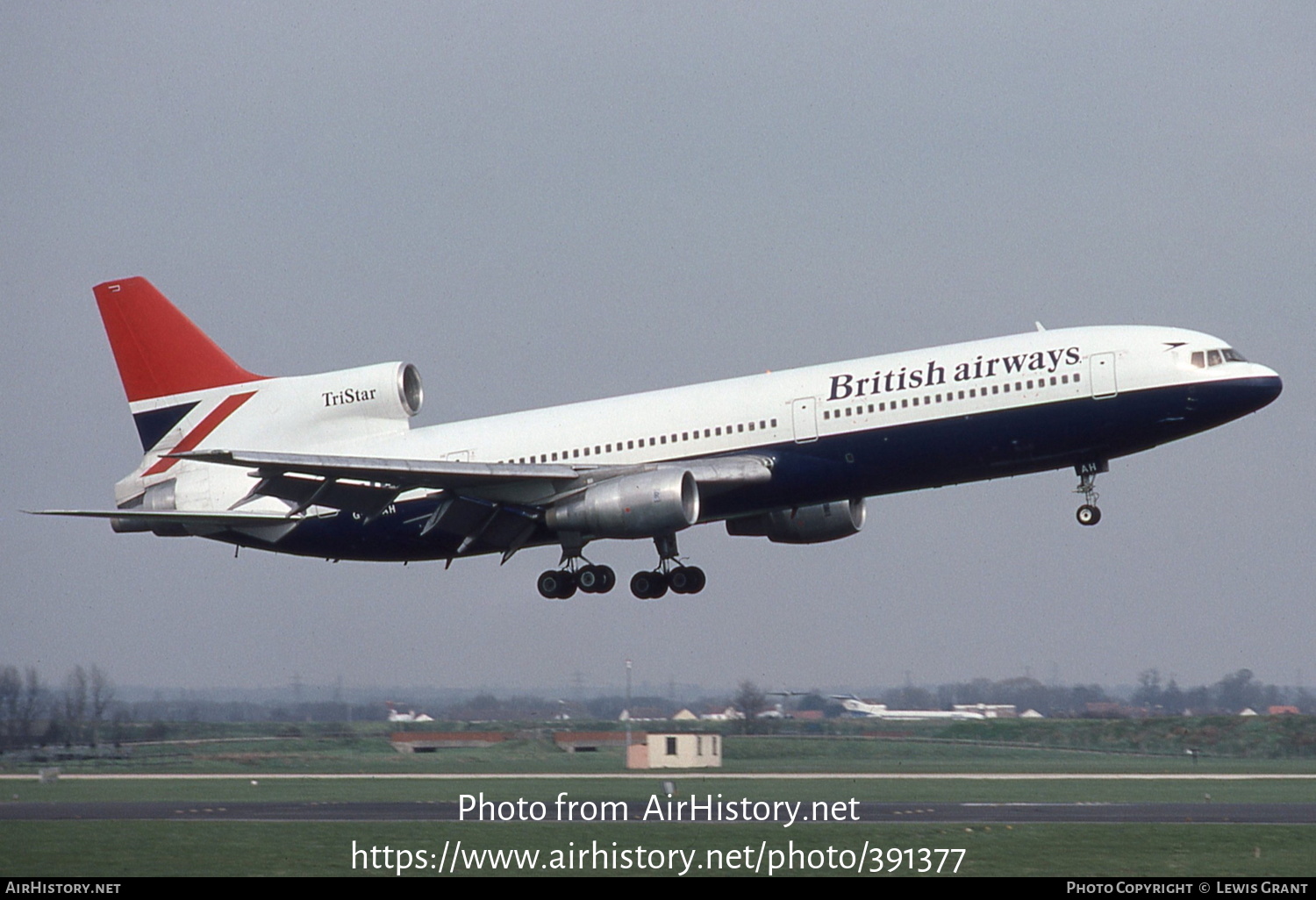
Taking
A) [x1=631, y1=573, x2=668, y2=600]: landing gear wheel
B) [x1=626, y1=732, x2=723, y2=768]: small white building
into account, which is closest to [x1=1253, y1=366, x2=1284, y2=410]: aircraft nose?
[x1=631, y1=573, x2=668, y2=600]: landing gear wheel

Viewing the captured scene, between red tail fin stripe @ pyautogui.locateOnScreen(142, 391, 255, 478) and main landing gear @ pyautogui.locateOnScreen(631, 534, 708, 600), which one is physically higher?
red tail fin stripe @ pyautogui.locateOnScreen(142, 391, 255, 478)

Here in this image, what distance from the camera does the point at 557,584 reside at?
47750 millimetres

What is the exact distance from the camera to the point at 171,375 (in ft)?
170

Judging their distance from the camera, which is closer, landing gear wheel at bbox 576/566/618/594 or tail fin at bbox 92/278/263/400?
landing gear wheel at bbox 576/566/618/594

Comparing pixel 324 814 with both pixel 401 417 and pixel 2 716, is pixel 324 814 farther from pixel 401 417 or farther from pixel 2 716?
pixel 2 716

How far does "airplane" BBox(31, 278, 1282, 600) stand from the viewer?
1598 inches

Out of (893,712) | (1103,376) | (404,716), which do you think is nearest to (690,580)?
(1103,376)

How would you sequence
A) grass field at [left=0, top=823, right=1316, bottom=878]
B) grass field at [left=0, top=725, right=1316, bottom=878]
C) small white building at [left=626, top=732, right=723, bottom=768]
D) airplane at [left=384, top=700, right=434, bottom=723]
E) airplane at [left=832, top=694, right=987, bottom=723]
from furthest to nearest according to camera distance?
airplane at [left=832, top=694, right=987, bottom=723] → airplane at [left=384, top=700, right=434, bottom=723] → small white building at [left=626, top=732, right=723, bottom=768] → grass field at [left=0, top=725, right=1316, bottom=878] → grass field at [left=0, top=823, right=1316, bottom=878]

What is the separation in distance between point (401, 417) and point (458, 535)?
4272mm

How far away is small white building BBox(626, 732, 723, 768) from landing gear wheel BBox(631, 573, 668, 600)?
13.3 metres

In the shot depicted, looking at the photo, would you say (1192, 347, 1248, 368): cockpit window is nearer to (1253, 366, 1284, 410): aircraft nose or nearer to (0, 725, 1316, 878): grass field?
(1253, 366, 1284, 410): aircraft nose

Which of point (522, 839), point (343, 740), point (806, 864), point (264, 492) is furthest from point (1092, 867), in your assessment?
point (343, 740)

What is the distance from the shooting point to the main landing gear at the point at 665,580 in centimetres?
4700

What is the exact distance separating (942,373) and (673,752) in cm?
2320
